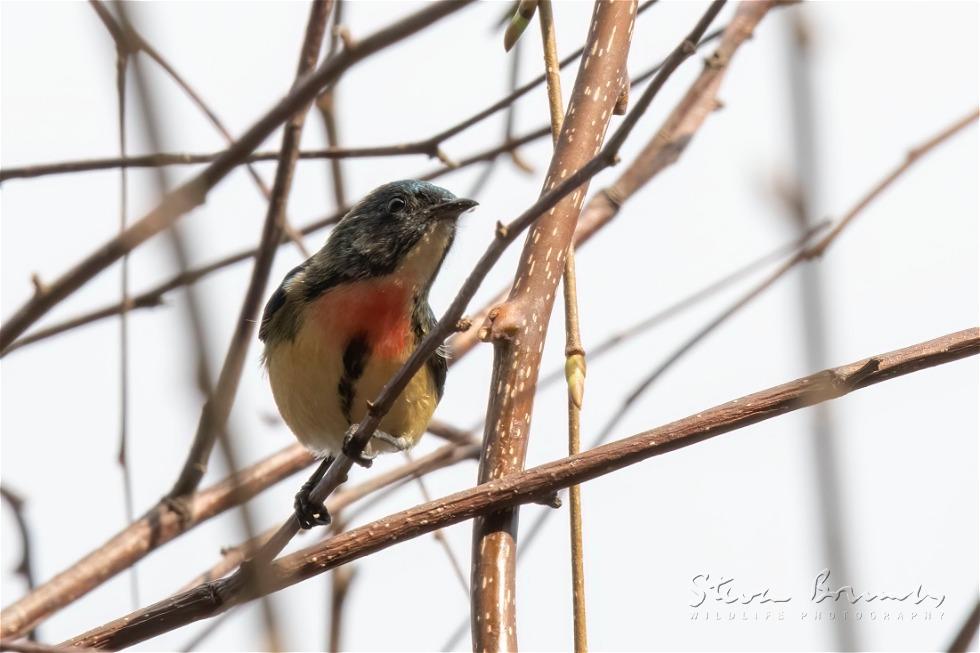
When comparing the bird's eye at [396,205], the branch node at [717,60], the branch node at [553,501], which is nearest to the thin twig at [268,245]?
the branch node at [553,501]

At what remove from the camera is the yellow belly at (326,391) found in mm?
5098

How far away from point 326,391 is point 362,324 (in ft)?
1.15

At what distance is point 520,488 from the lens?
2760mm

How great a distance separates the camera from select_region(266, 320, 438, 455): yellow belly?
510cm

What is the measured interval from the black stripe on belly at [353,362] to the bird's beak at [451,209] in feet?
2.73

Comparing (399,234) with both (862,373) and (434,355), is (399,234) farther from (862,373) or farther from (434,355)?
(862,373)

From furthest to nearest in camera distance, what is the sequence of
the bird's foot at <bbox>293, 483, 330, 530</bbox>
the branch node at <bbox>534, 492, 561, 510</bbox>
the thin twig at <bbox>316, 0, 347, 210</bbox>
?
the thin twig at <bbox>316, 0, 347, 210</bbox>, the bird's foot at <bbox>293, 483, 330, 530</bbox>, the branch node at <bbox>534, 492, 561, 510</bbox>

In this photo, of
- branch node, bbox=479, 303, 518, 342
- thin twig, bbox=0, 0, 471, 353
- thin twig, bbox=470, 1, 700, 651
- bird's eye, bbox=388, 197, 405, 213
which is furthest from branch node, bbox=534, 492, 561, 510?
bird's eye, bbox=388, 197, 405, 213

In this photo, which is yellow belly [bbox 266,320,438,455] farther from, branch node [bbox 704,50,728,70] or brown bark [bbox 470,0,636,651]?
branch node [bbox 704,50,728,70]

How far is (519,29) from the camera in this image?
3.44 meters

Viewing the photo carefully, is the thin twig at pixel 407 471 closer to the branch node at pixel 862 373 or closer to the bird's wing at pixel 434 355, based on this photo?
the bird's wing at pixel 434 355

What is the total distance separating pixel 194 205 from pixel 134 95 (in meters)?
0.20

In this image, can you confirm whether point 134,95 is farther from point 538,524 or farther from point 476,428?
point 476,428

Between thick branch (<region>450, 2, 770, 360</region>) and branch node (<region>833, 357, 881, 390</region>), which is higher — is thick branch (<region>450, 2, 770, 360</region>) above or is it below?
above
